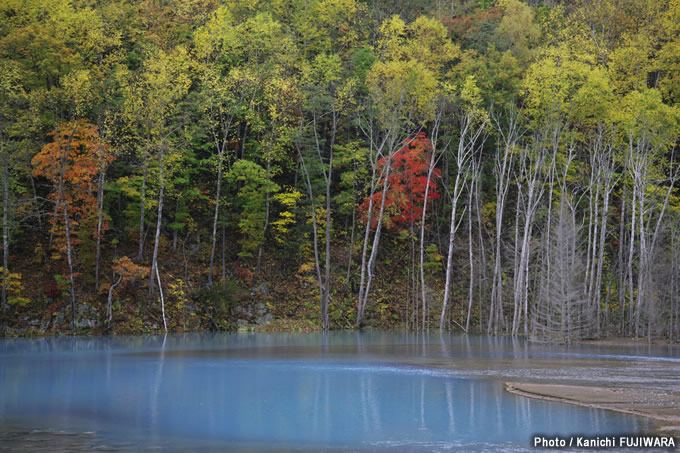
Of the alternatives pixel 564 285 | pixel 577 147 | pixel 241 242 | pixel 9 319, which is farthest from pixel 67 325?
pixel 577 147

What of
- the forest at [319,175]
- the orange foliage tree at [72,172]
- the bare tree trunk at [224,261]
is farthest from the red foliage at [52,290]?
the bare tree trunk at [224,261]

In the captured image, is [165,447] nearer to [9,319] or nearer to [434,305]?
[9,319]

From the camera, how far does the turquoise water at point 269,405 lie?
995 centimetres

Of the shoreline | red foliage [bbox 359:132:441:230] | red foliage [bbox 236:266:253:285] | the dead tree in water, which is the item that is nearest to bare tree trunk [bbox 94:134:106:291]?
red foliage [bbox 236:266:253:285]

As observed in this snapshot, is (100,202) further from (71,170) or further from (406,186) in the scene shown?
(406,186)

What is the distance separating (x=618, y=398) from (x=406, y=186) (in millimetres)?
30875

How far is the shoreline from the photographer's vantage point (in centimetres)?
1156

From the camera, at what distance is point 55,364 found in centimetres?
2052

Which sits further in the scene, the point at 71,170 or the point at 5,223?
the point at 71,170

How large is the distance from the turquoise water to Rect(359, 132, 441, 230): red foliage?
19658 mm

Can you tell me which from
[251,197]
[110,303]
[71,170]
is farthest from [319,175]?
[110,303]

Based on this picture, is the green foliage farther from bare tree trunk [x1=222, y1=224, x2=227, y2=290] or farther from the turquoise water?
the turquoise water

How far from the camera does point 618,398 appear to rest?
13609 mm

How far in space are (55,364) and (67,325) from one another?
1484 centimetres
